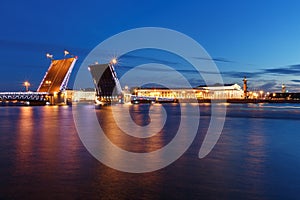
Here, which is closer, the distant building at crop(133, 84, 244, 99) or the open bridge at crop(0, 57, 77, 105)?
the open bridge at crop(0, 57, 77, 105)

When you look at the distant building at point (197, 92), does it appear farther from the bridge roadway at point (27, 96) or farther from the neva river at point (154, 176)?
the neva river at point (154, 176)

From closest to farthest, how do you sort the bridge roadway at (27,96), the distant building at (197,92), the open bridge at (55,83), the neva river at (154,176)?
the neva river at (154,176), the open bridge at (55,83), the bridge roadway at (27,96), the distant building at (197,92)

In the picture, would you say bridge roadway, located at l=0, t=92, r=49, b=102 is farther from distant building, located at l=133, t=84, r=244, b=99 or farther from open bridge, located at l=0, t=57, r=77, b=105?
distant building, located at l=133, t=84, r=244, b=99

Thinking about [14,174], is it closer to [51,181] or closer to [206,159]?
[51,181]

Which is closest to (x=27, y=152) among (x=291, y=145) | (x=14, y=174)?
(x=14, y=174)

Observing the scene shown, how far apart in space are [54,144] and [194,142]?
4055 millimetres

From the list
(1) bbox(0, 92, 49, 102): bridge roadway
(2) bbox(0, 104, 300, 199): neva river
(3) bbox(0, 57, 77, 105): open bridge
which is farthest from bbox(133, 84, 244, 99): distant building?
(2) bbox(0, 104, 300, 199): neva river

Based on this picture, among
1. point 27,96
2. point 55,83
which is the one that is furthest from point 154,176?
point 27,96

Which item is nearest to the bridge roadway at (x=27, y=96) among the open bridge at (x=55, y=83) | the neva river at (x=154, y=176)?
the open bridge at (x=55, y=83)

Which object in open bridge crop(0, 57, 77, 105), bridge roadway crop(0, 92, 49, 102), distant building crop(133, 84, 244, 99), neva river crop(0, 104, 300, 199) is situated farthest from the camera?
distant building crop(133, 84, 244, 99)

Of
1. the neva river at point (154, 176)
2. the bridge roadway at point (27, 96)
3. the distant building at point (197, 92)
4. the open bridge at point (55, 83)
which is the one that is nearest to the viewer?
the neva river at point (154, 176)

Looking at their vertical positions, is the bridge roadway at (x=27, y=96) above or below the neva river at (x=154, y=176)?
above

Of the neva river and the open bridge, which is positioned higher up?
the open bridge

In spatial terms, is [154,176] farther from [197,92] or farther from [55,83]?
[197,92]
